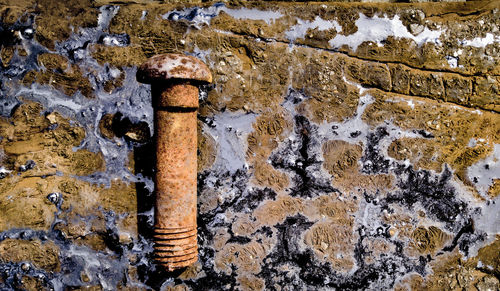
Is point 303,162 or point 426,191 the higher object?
point 303,162

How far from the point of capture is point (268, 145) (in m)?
1.94

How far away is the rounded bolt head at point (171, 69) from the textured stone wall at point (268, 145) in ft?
1.03

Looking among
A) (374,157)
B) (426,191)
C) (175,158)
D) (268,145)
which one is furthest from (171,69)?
(426,191)

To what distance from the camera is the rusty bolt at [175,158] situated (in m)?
1.58

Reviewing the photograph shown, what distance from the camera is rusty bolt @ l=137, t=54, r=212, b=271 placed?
1.58m

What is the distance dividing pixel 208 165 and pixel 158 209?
1.27 feet

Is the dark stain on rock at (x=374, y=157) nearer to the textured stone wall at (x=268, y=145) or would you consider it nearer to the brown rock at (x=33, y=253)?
the textured stone wall at (x=268, y=145)

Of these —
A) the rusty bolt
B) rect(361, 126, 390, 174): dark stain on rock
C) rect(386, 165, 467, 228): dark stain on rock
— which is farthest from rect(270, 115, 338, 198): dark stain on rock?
the rusty bolt

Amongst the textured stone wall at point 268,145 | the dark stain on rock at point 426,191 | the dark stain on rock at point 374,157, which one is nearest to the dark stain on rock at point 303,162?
the textured stone wall at point 268,145

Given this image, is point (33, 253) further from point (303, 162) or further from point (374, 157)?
point (374, 157)

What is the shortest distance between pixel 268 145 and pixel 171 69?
2.24 ft

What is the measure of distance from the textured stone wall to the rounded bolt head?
0.31 metres

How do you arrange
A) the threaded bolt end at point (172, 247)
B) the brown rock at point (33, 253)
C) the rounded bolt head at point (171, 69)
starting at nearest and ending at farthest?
the rounded bolt head at point (171, 69) < the threaded bolt end at point (172, 247) < the brown rock at point (33, 253)

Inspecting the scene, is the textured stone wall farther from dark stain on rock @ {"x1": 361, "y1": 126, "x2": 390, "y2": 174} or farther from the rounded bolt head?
the rounded bolt head
